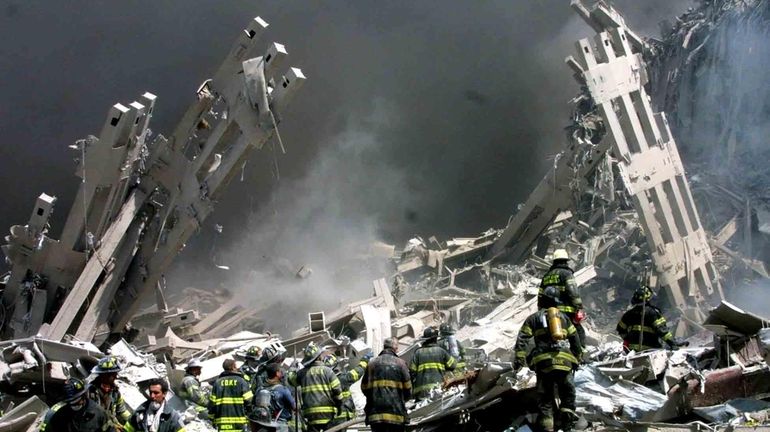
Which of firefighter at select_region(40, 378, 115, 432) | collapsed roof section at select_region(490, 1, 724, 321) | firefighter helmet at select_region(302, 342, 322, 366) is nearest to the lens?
firefighter at select_region(40, 378, 115, 432)

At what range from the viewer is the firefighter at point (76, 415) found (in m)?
A: 3.90

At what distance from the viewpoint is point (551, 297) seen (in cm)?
551

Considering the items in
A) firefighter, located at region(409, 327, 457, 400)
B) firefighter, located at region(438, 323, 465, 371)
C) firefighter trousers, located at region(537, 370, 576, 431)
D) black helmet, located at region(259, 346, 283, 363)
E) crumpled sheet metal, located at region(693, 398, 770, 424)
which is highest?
firefighter, located at region(438, 323, 465, 371)

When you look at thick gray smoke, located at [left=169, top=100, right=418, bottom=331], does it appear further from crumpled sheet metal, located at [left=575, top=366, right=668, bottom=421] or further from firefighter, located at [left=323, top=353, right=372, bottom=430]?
crumpled sheet metal, located at [left=575, top=366, right=668, bottom=421]

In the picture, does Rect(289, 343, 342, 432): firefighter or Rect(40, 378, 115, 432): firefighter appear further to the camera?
Rect(289, 343, 342, 432): firefighter

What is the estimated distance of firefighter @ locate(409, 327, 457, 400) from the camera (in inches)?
261

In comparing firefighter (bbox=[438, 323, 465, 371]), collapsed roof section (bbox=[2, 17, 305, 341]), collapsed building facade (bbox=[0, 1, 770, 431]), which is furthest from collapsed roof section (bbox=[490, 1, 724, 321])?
collapsed roof section (bbox=[2, 17, 305, 341])

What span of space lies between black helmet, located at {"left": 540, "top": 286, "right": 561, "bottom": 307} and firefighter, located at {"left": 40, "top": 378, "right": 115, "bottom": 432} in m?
3.16

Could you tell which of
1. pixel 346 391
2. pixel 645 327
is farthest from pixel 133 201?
pixel 645 327

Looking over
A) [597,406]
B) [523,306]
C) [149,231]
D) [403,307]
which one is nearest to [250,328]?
[403,307]

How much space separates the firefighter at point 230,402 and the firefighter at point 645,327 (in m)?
3.62

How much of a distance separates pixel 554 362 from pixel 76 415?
2876mm

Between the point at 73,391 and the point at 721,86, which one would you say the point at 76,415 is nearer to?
the point at 73,391

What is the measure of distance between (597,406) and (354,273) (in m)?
10.7
